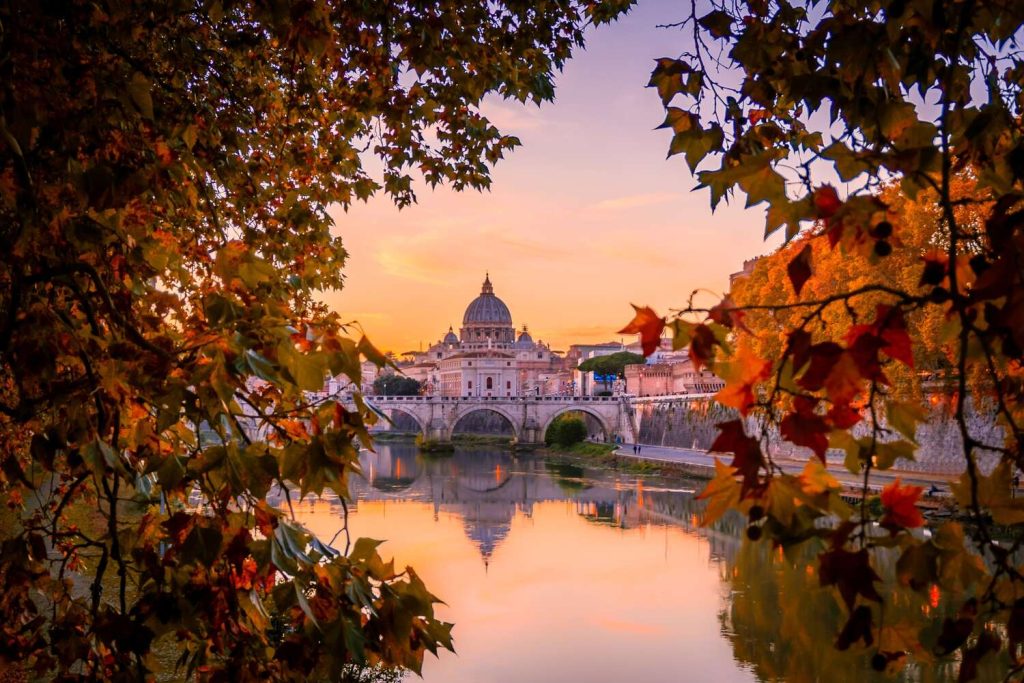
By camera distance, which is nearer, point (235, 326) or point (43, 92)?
point (235, 326)

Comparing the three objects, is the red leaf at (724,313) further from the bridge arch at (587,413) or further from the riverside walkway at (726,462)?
the bridge arch at (587,413)

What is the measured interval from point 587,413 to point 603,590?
3292cm

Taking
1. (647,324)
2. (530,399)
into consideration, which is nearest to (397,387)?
(530,399)

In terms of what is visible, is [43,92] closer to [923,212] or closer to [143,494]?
[143,494]

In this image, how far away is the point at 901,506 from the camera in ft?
3.68

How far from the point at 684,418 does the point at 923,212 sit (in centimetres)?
1982

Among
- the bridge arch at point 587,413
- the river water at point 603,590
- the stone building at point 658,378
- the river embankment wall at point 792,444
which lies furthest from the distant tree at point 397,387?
the river water at point 603,590

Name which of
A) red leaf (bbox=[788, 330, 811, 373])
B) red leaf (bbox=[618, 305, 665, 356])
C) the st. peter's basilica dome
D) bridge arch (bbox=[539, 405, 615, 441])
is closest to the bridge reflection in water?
bridge arch (bbox=[539, 405, 615, 441])

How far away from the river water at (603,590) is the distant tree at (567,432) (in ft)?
54.0

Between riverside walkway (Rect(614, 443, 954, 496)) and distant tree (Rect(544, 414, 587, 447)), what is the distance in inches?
139

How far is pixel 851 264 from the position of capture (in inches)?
613

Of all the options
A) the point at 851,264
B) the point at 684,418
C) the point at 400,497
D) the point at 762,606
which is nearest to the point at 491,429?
the point at 684,418

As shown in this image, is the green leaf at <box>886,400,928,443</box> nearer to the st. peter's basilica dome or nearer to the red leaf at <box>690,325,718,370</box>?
the red leaf at <box>690,325,718,370</box>

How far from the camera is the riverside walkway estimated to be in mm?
16031
